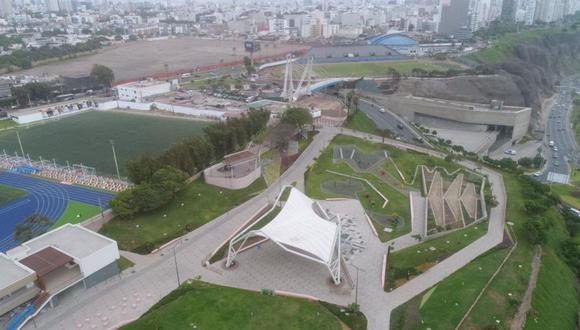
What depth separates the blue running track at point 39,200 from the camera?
38094 mm

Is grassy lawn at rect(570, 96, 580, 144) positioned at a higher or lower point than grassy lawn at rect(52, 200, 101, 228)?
lower

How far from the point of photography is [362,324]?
24.9m

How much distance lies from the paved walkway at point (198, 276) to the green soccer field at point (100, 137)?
20296 mm

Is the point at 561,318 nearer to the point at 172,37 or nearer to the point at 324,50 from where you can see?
the point at 324,50

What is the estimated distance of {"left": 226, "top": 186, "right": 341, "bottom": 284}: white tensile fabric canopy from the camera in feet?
92.3

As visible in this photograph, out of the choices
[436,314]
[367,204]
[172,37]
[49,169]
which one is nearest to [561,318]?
[436,314]

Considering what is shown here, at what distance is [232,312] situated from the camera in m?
25.9

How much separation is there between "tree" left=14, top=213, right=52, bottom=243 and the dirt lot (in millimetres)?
81226

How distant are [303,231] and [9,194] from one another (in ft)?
111

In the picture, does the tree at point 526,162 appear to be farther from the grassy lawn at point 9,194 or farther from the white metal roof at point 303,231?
the grassy lawn at point 9,194

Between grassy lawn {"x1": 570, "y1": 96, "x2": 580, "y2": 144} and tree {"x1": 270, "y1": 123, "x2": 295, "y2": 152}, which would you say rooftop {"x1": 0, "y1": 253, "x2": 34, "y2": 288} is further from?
grassy lawn {"x1": 570, "y1": 96, "x2": 580, "y2": 144}

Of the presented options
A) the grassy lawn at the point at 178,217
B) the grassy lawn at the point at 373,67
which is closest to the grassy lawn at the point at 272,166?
the grassy lawn at the point at 178,217

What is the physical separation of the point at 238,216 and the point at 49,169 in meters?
26.8

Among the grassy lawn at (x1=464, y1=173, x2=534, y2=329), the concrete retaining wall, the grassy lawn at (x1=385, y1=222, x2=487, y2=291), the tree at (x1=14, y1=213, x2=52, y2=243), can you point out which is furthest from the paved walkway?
the tree at (x1=14, y1=213, x2=52, y2=243)
